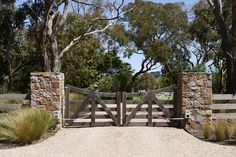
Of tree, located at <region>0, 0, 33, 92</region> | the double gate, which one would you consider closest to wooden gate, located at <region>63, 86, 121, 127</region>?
the double gate

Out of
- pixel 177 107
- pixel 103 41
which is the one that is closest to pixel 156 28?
pixel 103 41

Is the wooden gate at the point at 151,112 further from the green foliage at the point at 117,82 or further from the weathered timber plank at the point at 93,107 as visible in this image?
the green foliage at the point at 117,82

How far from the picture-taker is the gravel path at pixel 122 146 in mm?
10555

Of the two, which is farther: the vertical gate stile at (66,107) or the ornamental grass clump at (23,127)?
the vertical gate stile at (66,107)

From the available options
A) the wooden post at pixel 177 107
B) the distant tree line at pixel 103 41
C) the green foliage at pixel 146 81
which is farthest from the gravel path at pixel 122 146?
the green foliage at pixel 146 81

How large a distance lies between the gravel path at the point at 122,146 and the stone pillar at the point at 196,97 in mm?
1090

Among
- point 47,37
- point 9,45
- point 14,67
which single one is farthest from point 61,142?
point 14,67

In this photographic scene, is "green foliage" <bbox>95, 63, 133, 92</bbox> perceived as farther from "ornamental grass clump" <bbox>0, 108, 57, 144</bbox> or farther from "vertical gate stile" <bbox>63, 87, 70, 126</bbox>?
"ornamental grass clump" <bbox>0, 108, 57, 144</bbox>

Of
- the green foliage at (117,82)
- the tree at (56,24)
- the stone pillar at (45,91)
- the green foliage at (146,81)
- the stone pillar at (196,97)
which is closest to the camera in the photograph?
the stone pillar at (45,91)

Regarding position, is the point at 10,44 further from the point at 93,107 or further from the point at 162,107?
the point at 162,107

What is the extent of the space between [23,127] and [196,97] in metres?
6.54

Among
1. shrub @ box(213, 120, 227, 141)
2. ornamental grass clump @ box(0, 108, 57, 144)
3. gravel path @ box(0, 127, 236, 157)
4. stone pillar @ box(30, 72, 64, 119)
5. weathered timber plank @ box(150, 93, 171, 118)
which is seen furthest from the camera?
weathered timber plank @ box(150, 93, 171, 118)

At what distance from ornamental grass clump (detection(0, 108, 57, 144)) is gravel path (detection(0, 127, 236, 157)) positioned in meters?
0.39

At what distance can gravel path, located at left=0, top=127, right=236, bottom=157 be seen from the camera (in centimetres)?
1055
